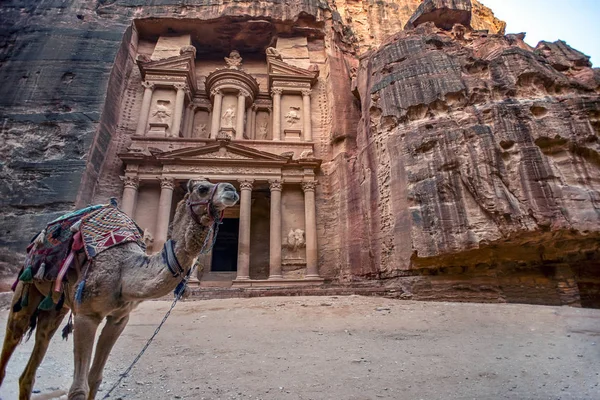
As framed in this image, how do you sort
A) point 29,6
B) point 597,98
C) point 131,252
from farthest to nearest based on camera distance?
point 29,6 < point 597,98 < point 131,252

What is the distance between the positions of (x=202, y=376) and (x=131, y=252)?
7.22 feet

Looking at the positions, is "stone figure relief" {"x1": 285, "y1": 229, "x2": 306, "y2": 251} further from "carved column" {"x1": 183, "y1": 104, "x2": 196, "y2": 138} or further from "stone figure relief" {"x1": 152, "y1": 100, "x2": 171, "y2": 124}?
"stone figure relief" {"x1": 152, "y1": 100, "x2": 171, "y2": 124}

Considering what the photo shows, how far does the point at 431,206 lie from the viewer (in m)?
9.80

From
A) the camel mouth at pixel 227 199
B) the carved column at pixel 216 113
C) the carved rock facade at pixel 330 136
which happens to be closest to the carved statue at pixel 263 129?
the carved rock facade at pixel 330 136

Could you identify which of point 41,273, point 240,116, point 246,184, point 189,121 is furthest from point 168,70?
point 41,273

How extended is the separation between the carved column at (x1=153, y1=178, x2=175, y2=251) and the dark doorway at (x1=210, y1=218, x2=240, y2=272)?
449 centimetres

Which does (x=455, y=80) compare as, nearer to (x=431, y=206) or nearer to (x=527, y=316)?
(x=431, y=206)

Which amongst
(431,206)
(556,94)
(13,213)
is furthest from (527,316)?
(13,213)

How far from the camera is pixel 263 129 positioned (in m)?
21.4

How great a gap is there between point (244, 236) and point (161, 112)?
367 inches

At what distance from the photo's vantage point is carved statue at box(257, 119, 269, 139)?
834 inches

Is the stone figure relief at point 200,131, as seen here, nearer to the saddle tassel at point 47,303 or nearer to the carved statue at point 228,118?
the carved statue at point 228,118

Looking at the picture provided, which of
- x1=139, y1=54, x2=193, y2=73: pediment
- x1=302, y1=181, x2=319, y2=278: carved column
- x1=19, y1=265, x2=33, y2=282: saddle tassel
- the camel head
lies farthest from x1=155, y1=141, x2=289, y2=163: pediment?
the camel head

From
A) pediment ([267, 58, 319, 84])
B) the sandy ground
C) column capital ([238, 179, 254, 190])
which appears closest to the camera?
the sandy ground
